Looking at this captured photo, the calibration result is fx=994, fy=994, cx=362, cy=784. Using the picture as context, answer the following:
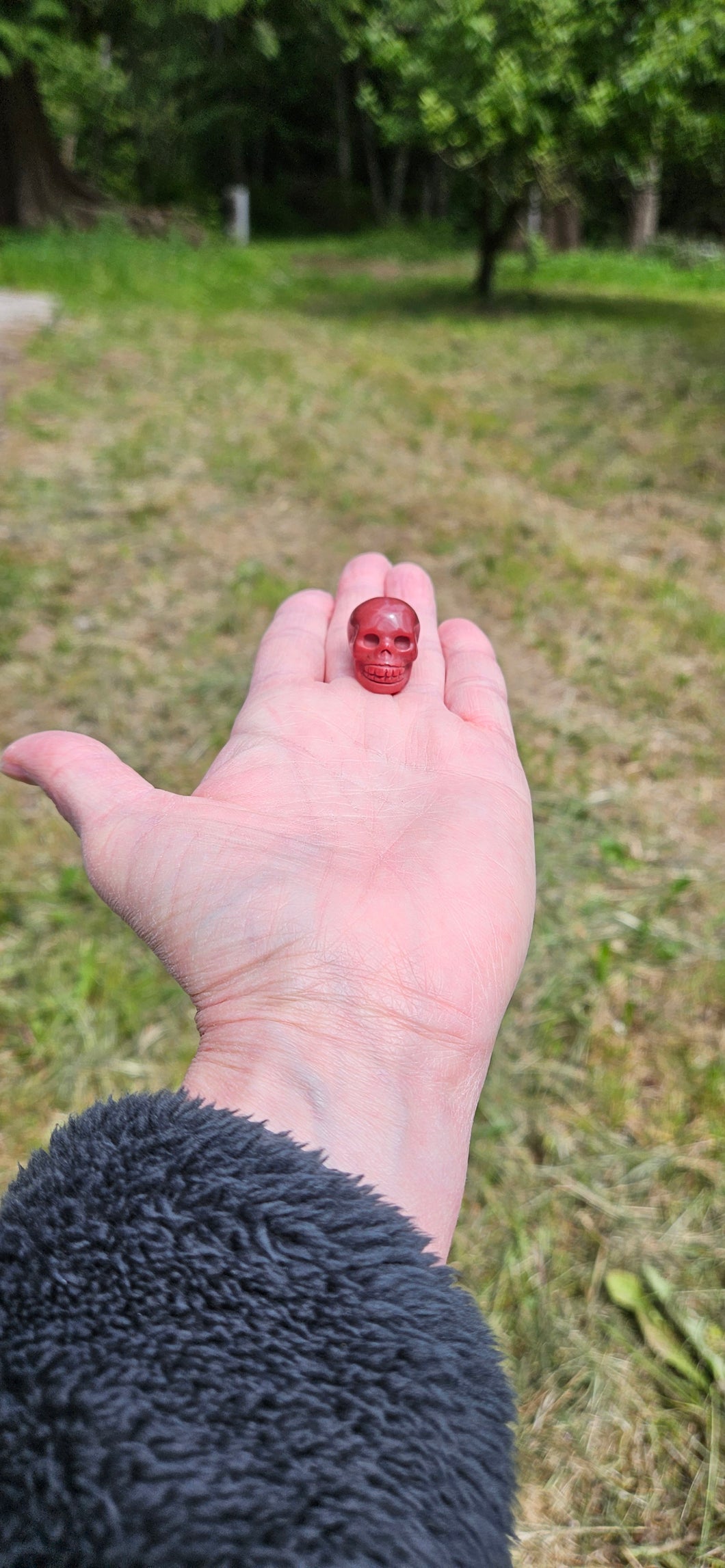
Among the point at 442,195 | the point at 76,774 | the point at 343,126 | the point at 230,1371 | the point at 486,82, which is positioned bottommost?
the point at 230,1371

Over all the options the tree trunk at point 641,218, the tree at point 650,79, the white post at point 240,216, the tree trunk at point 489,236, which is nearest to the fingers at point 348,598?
the tree at point 650,79

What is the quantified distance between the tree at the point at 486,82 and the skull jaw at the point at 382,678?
10991 mm

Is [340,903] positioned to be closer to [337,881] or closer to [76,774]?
[337,881]

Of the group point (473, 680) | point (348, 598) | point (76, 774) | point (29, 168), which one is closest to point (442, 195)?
point (29, 168)

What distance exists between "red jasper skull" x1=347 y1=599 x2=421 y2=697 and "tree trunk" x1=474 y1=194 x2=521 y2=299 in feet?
40.7

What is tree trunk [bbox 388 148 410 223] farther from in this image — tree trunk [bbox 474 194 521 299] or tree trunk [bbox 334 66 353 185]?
tree trunk [bbox 474 194 521 299]

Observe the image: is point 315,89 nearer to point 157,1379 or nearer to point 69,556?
point 69,556

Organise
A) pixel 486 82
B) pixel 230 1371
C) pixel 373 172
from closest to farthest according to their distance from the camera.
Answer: pixel 230 1371 → pixel 486 82 → pixel 373 172

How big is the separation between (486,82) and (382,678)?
37.9ft

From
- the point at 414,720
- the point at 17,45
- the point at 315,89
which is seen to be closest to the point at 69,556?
the point at 414,720

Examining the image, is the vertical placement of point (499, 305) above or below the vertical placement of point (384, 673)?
above

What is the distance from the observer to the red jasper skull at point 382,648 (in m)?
2.49

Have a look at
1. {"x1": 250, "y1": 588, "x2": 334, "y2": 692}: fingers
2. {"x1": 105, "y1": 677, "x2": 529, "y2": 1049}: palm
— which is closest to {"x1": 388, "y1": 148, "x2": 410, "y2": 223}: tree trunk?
{"x1": 250, "y1": 588, "x2": 334, "y2": 692}: fingers

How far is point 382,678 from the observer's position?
2488 millimetres
